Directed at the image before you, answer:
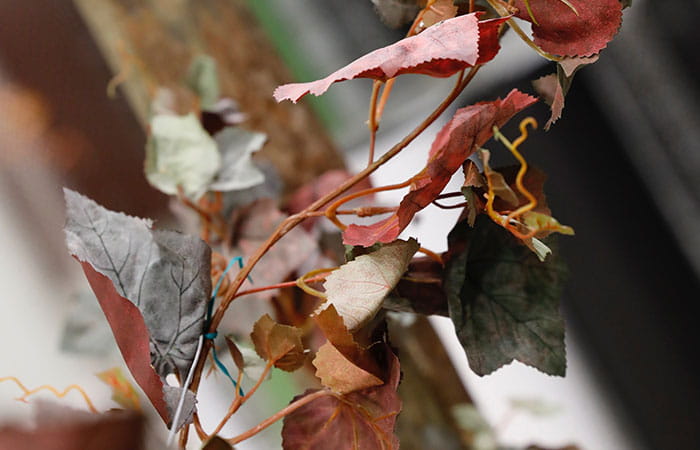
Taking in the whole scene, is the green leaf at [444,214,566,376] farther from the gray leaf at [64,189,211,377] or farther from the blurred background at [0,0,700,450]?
the blurred background at [0,0,700,450]

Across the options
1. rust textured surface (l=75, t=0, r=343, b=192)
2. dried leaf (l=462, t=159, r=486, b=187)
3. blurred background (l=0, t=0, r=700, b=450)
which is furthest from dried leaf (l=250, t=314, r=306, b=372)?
rust textured surface (l=75, t=0, r=343, b=192)

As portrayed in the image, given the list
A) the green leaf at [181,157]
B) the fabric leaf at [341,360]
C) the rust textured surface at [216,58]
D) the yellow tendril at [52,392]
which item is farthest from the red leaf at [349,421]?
the rust textured surface at [216,58]

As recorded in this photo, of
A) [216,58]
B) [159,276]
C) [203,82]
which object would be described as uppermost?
[216,58]

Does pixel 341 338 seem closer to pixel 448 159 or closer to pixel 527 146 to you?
pixel 448 159

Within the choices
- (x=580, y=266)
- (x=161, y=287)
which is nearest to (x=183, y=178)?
(x=161, y=287)

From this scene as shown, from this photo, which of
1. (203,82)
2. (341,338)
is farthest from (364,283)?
(203,82)

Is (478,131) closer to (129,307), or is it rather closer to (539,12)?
(539,12)
